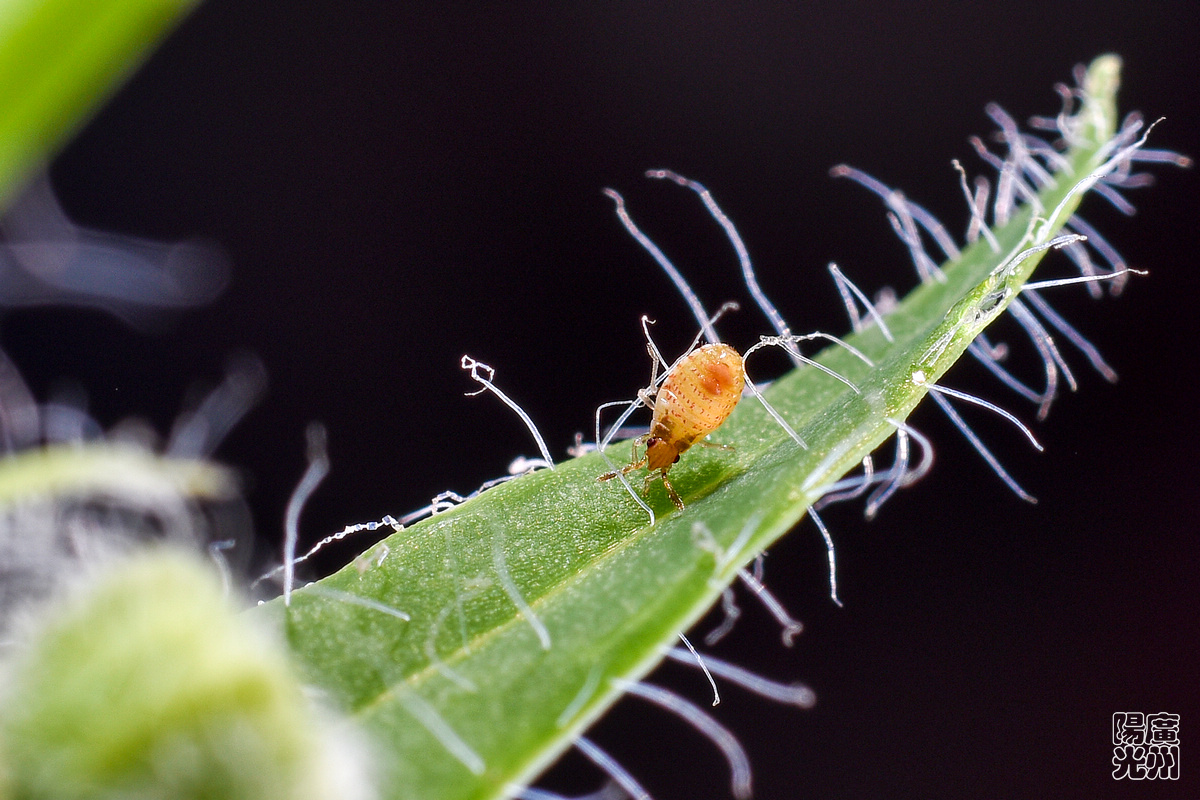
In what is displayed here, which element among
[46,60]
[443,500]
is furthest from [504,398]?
[46,60]

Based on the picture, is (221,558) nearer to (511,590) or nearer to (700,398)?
(511,590)

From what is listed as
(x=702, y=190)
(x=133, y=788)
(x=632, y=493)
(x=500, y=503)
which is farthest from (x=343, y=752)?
(x=702, y=190)

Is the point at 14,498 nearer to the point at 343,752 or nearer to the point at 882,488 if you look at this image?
the point at 343,752

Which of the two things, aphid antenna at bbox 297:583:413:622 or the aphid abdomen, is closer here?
aphid antenna at bbox 297:583:413:622

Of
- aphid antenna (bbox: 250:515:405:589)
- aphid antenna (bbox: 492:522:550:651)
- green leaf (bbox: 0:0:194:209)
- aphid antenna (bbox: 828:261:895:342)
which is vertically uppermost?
green leaf (bbox: 0:0:194:209)

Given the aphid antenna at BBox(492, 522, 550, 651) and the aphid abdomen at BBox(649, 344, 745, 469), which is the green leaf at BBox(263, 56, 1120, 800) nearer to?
the aphid antenna at BBox(492, 522, 550, 651)

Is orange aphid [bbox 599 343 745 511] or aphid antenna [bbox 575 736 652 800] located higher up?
orange aphid [bbox 599 343 745 511]

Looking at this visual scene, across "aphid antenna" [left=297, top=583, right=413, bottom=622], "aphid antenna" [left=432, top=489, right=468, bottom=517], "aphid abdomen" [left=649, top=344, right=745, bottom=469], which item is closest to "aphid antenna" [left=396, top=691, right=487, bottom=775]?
"aphid antenna" [left=297, top=583, right=413, bottom=622]
